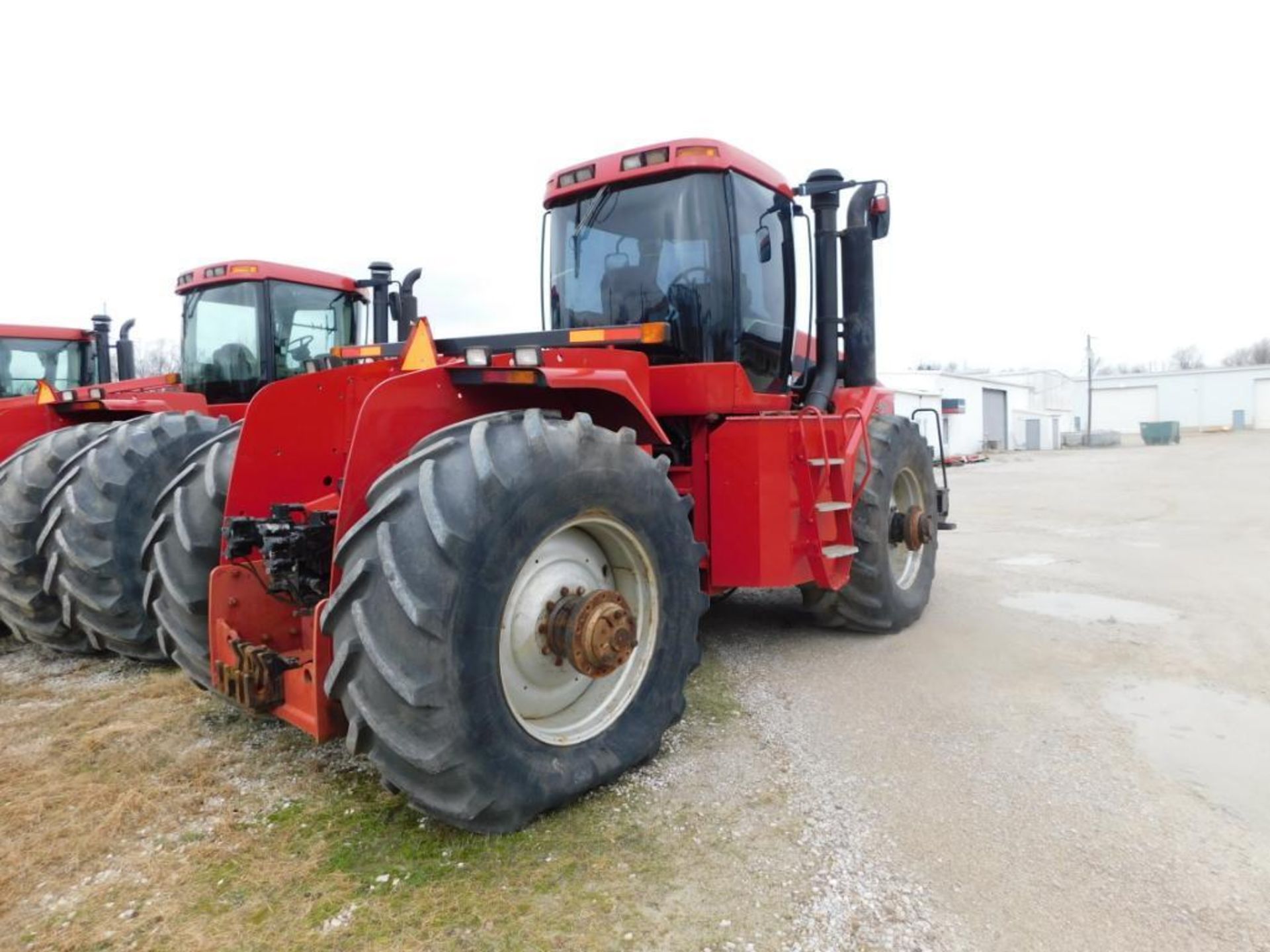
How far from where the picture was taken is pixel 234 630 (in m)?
3.16

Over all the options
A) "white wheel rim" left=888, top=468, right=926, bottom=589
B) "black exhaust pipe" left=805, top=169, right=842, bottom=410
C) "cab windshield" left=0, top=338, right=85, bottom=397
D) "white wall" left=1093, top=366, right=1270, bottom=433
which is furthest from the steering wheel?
"white wall" left=1093, top=366, right=1270, bottom=433

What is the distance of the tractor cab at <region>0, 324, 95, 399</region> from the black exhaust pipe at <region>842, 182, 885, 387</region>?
746 centimetres

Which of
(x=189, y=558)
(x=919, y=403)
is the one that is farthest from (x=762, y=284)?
(x=919, y=403)

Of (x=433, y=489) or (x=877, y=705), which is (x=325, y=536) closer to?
(x=433, y=489)

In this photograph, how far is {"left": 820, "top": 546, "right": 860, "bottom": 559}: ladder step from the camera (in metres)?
4.61

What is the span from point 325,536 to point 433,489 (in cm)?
78

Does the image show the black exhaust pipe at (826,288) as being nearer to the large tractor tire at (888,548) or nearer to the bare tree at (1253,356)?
the large tractor tire at (888,548)

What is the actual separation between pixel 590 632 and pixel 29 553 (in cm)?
360

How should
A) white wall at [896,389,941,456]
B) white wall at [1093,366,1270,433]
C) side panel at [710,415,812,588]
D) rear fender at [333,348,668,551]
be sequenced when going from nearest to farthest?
rear fender at [333,348,668,551], side panel at [710,415,812,588], white wall at [896,389,941,456], white wall at [1093,366,1270,433]

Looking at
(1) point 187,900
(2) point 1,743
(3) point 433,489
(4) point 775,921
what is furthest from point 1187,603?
(2) point 1,743

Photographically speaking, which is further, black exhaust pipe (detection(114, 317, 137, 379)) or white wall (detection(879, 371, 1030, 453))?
white wall (detection(879, 371, 1030, 453))

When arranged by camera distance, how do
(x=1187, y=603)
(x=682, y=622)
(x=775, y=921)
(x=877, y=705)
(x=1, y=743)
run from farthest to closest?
(x=1187, y=603)
(x=877, y=705)
(x=1, y=743)
(x=682, y=622)
(x=775, y=921)

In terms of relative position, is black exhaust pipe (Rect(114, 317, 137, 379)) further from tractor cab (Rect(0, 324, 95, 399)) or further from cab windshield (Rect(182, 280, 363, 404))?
cab windshield (Rect(182, 280, 363, 404))

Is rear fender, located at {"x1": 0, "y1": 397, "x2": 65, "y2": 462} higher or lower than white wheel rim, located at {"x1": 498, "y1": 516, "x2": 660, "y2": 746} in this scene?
higher
